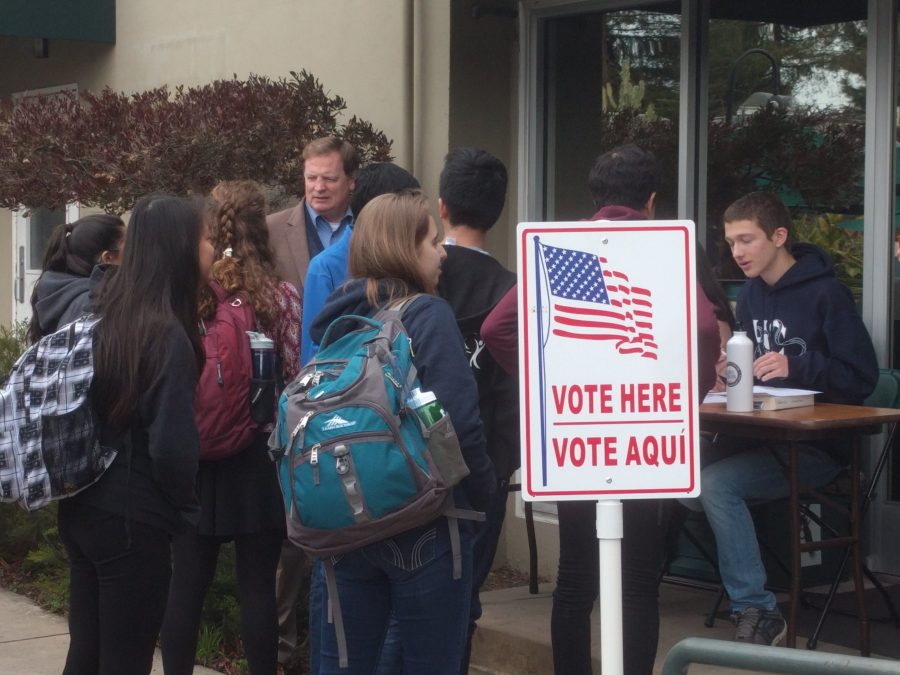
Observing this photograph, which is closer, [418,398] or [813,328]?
[418,398]

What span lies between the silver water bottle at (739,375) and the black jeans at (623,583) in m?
0.74

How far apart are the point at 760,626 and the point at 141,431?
7.77 feet

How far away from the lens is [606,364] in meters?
2.78

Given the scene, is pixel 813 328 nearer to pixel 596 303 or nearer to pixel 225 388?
pixel 225 388

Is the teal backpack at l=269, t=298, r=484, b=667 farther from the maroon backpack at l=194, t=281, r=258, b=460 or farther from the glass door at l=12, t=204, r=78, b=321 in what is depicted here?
the glass door at l=12, t=204, r=78, b=321

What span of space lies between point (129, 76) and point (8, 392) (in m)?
5.64

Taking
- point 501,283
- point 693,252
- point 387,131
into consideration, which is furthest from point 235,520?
point 387,131

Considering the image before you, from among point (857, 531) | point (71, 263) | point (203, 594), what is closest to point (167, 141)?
point (71, 263)

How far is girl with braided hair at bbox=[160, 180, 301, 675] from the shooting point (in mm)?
4266

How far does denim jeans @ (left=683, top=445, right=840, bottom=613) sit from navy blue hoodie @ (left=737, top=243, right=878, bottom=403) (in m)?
0.28

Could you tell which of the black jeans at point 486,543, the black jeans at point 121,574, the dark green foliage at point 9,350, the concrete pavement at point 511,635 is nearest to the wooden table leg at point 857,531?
the concrete pavement at point 511,635

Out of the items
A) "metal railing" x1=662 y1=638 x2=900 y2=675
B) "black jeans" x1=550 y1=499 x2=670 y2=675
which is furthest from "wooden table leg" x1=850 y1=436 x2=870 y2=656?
"metal railing" x1=662 y1=638 x2=900 y2=675

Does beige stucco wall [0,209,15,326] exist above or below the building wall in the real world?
below

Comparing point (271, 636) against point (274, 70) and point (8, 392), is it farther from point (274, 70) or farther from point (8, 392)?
point (274, 70)
